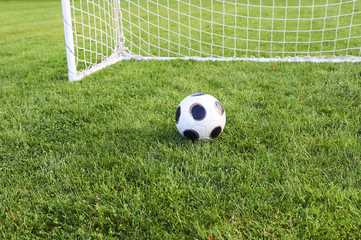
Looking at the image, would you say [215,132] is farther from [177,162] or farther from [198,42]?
[198,42]

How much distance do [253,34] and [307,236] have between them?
6.81 m

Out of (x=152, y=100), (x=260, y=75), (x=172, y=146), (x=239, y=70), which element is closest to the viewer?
(x=172, y=146)

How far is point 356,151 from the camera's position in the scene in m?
2.35

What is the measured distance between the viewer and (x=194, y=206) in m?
1.91

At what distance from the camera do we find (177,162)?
2.36 m

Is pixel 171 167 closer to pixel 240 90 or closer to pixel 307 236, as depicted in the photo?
pixel 307 236

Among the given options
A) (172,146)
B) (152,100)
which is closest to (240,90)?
(152,100)

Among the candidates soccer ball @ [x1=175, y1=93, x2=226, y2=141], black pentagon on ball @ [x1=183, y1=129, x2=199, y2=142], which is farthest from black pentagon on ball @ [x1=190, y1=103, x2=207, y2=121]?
black pentagon on ball @ [x1=183, y1=129, x2=199, y2=142]

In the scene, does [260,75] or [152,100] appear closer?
[152,100]

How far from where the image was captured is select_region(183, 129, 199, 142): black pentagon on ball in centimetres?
256

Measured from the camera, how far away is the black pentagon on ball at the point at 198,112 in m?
2.55

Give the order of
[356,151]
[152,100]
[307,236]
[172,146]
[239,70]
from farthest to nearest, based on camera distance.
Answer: [239,70] < [152,100] < [172,146] < [356,151] < [307,236]

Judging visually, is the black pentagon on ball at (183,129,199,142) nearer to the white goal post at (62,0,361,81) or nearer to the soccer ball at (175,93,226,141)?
the soccer ball at (175,93,226,141)

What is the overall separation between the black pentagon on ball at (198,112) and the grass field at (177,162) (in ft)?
0.75
